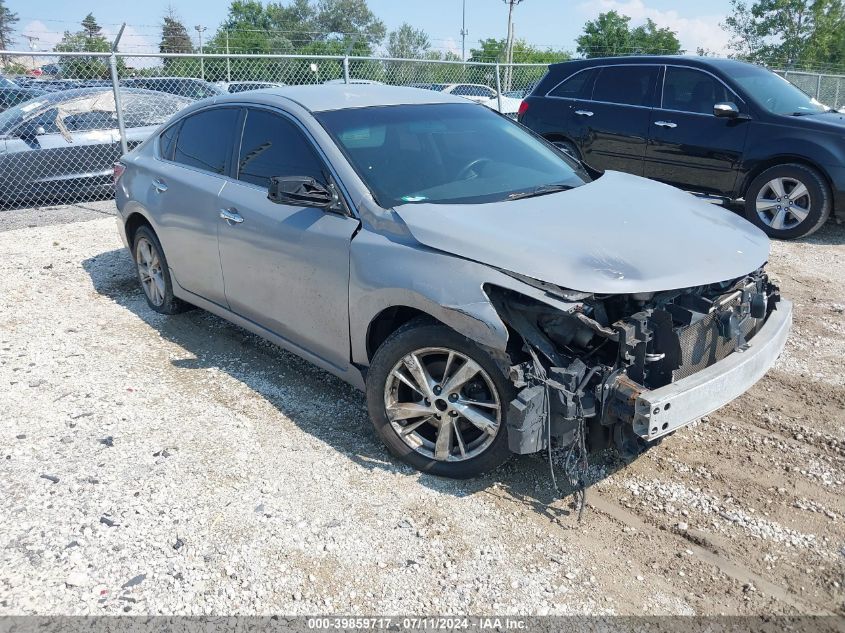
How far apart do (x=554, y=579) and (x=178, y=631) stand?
1452 millimetres

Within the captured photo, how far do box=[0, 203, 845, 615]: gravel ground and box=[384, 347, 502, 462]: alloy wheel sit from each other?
0.65ft

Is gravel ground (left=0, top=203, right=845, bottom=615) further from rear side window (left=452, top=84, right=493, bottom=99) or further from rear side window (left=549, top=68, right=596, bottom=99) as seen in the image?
rear side window (left=452, top=84, right=493, bottom=99)

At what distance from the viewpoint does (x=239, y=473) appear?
3.51 metres

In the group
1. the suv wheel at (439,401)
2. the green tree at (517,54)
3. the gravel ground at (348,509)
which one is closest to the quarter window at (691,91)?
the gravel ground at (348,509)

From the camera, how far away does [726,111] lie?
7.70m

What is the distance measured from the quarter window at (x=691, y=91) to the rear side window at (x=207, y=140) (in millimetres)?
5824

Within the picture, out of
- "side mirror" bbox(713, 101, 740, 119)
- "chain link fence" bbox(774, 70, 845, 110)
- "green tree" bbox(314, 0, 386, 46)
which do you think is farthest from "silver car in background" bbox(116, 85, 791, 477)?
"green tree" bbox(314, 0, 386, 46)

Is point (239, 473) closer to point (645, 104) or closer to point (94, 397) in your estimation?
point (94, 397)

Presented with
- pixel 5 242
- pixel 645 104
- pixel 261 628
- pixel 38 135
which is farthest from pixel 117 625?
pixel 38 135

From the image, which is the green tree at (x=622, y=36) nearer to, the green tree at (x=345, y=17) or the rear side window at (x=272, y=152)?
the green tree at (x=345, y=17)

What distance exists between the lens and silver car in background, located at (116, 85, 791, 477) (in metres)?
2.91

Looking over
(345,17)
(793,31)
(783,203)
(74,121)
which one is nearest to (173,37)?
(74,121)

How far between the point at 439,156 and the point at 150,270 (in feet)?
9.44

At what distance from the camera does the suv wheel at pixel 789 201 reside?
7477mm
